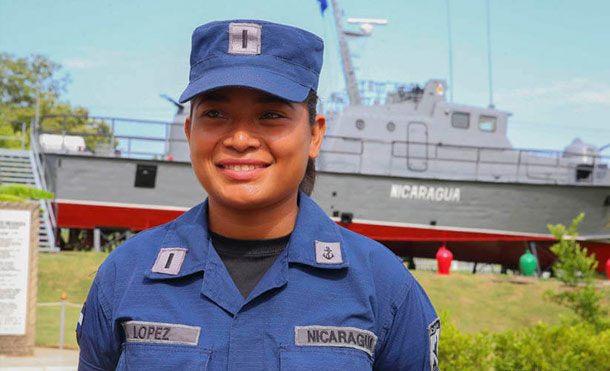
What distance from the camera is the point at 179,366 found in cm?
191

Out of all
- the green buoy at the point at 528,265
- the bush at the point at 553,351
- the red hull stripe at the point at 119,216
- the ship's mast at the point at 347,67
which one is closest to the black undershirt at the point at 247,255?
the bush at the point at 553,351

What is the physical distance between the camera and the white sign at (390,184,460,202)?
18.7m

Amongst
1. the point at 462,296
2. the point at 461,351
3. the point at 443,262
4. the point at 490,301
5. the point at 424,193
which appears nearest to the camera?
the point at 461,351

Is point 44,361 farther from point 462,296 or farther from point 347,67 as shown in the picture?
point 347,67

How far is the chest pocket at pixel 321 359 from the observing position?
190 centimetres

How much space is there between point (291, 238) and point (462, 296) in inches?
498

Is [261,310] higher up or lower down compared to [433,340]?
higher up

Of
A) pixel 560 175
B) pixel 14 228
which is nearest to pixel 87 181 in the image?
pixel 14 228

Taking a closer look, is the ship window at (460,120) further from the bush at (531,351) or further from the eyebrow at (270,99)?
the eyebrow at (270,99)

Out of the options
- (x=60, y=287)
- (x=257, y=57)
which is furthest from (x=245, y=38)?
(x=60, y=287)

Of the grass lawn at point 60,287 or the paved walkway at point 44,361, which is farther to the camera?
A: the grass lawn at point 60,287

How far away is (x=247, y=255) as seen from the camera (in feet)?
6.80

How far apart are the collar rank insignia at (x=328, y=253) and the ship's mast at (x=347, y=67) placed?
64.5 feet

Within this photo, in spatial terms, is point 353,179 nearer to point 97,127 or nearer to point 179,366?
point 179,366
